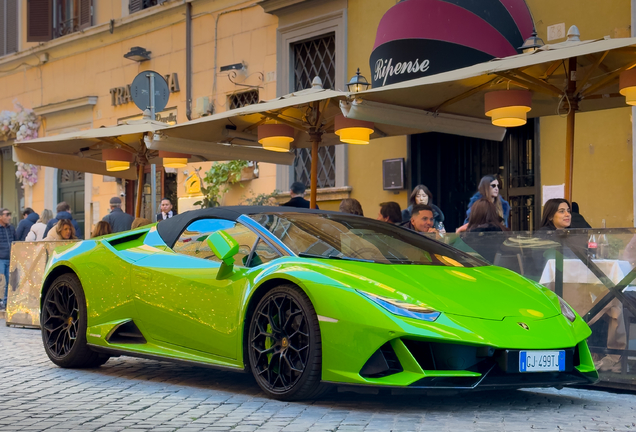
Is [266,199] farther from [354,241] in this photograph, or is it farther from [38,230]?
[354,241]

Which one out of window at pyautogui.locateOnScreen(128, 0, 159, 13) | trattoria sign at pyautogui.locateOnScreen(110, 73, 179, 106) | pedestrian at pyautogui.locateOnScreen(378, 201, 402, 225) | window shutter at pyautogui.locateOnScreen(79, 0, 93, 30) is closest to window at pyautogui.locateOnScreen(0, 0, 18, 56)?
window shutter at pyautogui.locateOnScreen(79, 0, 93, 30)

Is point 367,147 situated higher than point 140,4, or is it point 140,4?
point 140,4

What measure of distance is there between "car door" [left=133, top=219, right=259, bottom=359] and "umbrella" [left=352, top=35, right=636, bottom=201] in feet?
8.43

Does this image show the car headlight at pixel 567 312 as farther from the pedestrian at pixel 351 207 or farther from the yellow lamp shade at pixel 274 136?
the yellow lamp shade at pixel 274 136

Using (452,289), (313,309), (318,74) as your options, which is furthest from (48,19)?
(452,289)

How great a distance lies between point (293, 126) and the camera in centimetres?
1002

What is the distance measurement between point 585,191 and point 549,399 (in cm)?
646

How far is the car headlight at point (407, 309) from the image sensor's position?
474 cm

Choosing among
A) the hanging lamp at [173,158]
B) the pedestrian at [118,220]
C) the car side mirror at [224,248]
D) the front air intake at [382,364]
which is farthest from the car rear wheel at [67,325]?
the pedestrian at [118,220]

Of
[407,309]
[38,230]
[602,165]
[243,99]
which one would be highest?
[243,99]

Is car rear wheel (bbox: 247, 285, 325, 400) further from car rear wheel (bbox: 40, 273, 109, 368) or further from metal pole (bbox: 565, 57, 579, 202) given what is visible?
metal pole (bbox: 565, 57, 579, 202)

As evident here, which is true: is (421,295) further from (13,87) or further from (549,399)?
(13,87)

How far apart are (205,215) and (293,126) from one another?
3866mm

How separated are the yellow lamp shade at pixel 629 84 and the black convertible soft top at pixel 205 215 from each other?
2910mm
